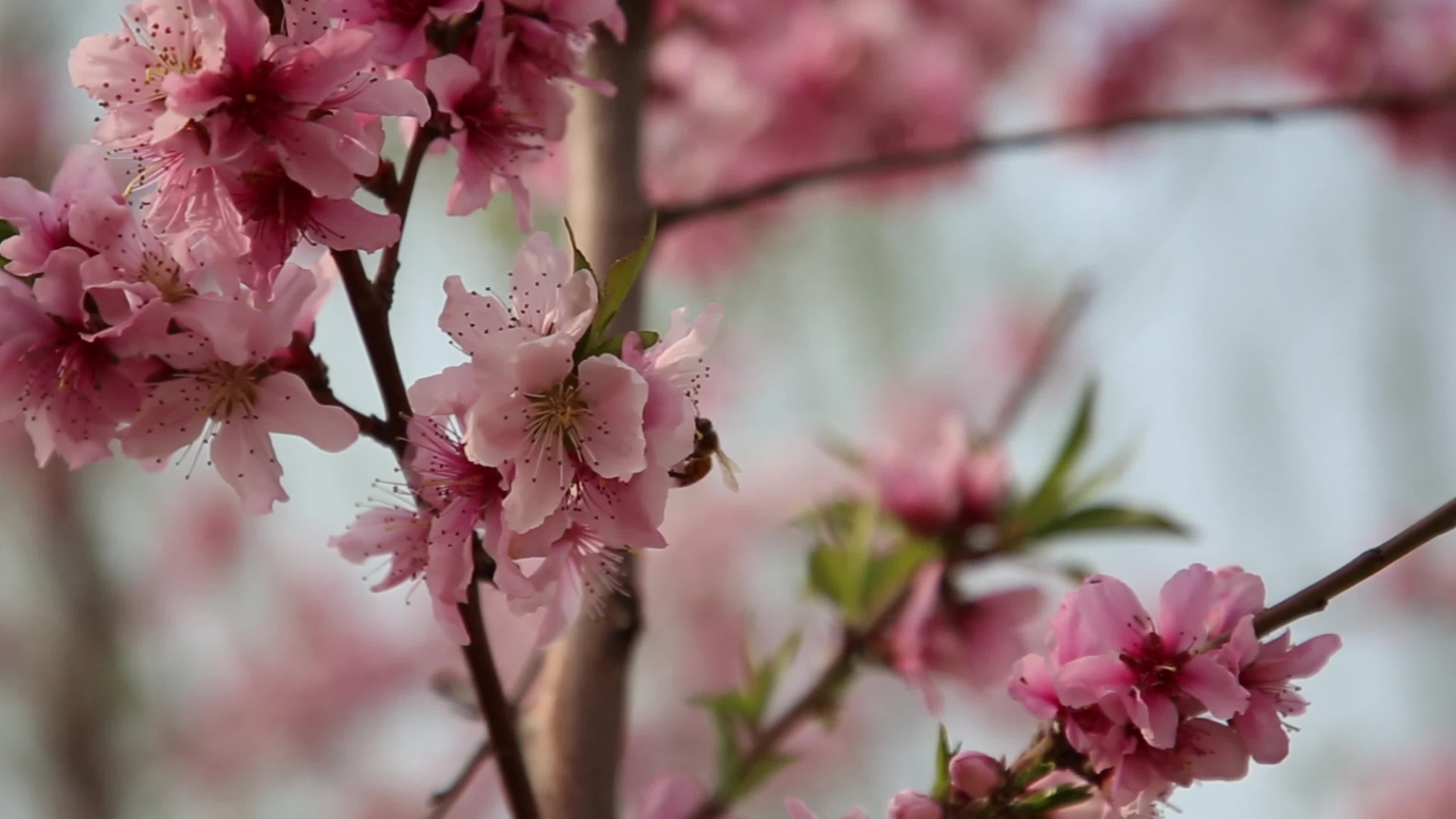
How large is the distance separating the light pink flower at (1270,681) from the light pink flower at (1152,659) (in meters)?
0.01

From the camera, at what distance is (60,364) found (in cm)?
61

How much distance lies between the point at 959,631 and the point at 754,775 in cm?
26

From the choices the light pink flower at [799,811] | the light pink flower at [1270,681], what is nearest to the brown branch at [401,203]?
the light pink flower at [799,811]

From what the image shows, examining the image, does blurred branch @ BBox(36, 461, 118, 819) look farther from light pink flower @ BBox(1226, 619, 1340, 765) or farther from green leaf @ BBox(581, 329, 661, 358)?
light pink flower @ BBox(1226, 619, 1340, 765)

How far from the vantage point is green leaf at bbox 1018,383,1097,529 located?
118 centimetres

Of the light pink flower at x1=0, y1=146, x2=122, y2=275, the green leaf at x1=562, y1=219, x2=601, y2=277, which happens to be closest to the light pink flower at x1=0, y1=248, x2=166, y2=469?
the light pink flower at x1=0, y1=146, x2=122, y2=275

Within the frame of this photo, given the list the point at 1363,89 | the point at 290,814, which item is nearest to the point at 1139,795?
the point at 1363,89

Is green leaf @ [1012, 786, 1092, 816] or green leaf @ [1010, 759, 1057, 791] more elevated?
green leaf @ [1010, 759, 1057, 791]

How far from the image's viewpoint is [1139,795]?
24.9 inches

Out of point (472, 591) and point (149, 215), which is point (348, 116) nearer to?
point (149, 215)

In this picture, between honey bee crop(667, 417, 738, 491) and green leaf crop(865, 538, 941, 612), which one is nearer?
Result: honey bee crop(667, 417, 738, 491)

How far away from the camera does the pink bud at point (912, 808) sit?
0.66 metres

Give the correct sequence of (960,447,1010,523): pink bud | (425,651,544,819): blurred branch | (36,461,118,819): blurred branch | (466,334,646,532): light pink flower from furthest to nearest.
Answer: (36,461,118,819): blurred branch < (960,447,1010,523): pink bud < (425,651,544,819): blurred branch < (466,334,646,532): light pink flower

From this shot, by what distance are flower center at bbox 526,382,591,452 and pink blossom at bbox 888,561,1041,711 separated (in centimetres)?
63
